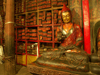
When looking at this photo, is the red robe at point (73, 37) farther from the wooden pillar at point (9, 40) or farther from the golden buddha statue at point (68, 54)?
the wooden pillar at point (9, 40)

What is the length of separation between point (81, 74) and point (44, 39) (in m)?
1.71

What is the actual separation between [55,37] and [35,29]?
83 cm

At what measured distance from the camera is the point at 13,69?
209 cm

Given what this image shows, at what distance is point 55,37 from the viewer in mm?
2605

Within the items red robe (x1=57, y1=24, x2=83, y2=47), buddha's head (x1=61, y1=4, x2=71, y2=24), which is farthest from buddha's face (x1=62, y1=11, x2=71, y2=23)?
red robe (x1=57, y1=24, x2=83, y2=47)


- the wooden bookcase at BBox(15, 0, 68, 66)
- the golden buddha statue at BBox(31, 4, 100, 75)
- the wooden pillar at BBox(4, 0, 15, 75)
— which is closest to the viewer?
the golden buddha statue at BBox(31, 4, 100, 75)

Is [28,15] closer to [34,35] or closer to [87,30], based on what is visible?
[34,35]

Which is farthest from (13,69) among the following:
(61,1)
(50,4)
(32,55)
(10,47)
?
(61,1)

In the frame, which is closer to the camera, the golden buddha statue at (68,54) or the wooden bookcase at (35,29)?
the golden buddha statue at (68,54)

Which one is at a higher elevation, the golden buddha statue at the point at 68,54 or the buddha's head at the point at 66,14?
the buddha's head at the point at 66,14

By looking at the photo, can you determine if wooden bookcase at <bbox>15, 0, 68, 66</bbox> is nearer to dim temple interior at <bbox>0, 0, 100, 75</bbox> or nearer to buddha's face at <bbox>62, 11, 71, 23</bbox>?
dim temple interior at <bbox>0, 0, 100, 75</bbox>

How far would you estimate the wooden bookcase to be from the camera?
2562 millimetres

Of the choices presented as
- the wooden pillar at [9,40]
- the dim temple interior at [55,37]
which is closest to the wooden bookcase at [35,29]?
the dim temple interior at [55,37]

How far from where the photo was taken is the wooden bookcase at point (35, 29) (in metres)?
2.56
